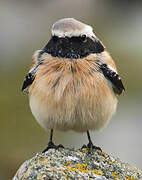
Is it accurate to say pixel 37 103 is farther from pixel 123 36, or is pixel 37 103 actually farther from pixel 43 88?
pixel 123 36

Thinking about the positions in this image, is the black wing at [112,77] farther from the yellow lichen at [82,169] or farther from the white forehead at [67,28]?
the yellow lichen at [82,169]

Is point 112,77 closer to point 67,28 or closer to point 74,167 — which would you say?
point 67,28

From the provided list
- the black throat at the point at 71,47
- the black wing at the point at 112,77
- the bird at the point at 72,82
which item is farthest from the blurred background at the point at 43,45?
the black throat at the point at 71,47

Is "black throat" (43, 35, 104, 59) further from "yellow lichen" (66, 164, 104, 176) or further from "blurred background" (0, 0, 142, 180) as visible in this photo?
"blurred background" (0, 0, 142, 180)

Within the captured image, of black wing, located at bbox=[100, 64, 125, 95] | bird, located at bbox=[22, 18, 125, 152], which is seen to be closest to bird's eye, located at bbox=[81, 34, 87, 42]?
bird, located at bbox=[22, 18, 125, 152]

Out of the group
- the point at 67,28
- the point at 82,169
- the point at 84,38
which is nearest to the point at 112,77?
the point at 84,38

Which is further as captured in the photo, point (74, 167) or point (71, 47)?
point (71, 47)

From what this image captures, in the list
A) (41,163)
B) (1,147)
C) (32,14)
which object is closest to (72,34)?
(41,163)

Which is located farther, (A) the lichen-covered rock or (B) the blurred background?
(B) the blurred background
